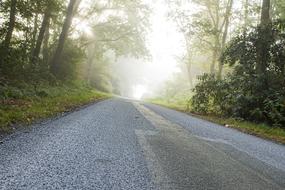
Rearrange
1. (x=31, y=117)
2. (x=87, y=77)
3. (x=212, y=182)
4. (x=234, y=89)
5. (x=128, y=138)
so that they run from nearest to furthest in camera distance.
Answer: (x=212, y=182), (x=128, y=138), (x=31, y=117), (x=234, y=89), (x=87, y=77)

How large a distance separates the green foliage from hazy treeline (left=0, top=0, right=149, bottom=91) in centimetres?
815

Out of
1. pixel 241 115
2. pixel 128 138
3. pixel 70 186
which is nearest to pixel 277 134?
pixel 241 115

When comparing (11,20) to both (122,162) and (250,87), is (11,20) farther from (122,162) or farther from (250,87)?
(122,162)

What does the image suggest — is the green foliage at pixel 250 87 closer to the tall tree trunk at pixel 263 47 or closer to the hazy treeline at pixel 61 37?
the tall tree trunk at pixel 263 47

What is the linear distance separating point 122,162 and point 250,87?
1123 centimetres

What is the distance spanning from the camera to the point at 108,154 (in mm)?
4645

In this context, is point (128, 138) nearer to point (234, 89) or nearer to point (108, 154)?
point (108, 154)

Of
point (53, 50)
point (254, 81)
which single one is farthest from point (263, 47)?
point (53, 50)

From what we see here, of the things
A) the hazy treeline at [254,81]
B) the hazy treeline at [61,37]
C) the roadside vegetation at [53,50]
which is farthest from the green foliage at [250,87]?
the hazy treeline at [61,37]

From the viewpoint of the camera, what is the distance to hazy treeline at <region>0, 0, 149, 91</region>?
13.9 metres

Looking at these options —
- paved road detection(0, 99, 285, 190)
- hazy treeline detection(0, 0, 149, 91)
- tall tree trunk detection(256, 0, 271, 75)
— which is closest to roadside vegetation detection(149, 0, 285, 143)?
tall tree trunk detection(256, 0, 271, 75)

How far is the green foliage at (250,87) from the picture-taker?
13250mm

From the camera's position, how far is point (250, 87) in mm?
14391

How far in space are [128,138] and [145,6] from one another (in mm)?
23713
